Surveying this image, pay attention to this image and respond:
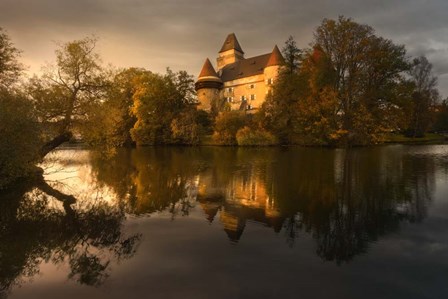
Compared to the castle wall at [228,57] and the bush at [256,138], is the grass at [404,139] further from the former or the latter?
the castle wall at [228,57]

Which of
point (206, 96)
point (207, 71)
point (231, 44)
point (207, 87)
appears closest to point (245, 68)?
point (207, 71)

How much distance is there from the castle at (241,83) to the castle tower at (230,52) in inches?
238

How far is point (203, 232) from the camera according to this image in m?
8.93

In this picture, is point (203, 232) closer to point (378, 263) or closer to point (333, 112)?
point (378, 263)

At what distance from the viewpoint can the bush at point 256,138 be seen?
155 ft

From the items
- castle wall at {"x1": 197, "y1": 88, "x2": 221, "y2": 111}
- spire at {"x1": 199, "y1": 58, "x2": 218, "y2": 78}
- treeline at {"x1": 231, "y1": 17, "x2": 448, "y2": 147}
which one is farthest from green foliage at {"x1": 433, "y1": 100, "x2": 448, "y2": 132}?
spire at {"x1": 199, "y1": 58, "x2": 218, "y2": 78}

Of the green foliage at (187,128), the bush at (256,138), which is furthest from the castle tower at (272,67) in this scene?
the bush at (256,138)

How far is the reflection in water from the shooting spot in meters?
8.78

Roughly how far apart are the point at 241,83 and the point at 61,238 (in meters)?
73.5

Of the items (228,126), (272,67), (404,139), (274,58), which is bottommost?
(404,139)

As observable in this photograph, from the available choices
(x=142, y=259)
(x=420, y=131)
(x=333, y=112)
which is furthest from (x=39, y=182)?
(x=420, y=131)

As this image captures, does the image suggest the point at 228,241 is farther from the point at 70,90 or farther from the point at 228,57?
the point at 228,57

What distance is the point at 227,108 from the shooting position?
58.7 m

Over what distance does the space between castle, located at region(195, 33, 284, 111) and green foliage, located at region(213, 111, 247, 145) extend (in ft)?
71.2
